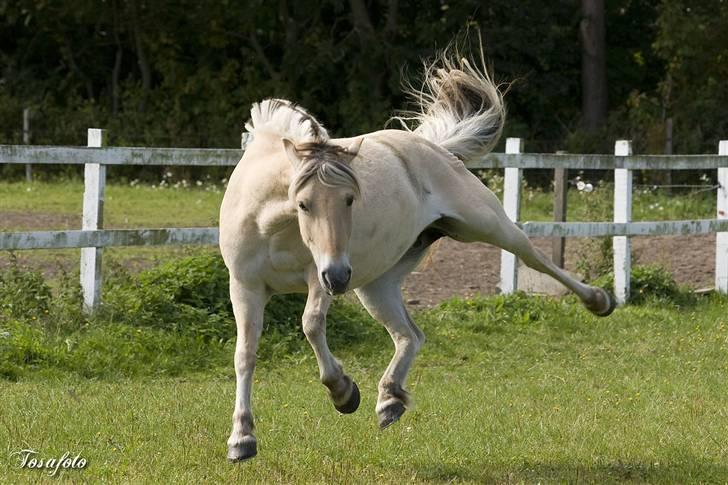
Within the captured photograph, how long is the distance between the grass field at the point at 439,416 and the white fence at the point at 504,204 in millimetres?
988

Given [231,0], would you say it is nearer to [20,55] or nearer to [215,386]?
[20,55]

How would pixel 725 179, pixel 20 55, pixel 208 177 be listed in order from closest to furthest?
pixel 725 179, pixel 208 177, pixel 20 55

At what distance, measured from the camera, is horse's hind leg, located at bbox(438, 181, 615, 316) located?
7266mm

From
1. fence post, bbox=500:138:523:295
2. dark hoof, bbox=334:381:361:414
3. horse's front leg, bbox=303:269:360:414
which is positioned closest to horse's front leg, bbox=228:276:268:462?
horse's front leg, bbox=303:269:360:414

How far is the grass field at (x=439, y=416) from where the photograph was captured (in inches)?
237

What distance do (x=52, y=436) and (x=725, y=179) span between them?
28.9 ft

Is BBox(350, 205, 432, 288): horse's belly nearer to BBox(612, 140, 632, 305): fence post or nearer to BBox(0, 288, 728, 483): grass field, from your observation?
BBox(0, 288, 728, 483): grass field

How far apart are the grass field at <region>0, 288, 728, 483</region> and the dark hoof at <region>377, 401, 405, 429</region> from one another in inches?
5.1

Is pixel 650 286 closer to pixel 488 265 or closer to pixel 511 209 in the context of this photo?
pixel 511 209

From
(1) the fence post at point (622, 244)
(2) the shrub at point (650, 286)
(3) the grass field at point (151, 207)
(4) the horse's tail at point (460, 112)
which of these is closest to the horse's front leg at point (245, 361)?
(4) the horse's tail at point (460, 112)

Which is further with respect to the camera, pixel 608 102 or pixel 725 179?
pixel 608 102

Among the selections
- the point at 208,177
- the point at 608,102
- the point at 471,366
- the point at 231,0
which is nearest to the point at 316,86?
the point at 231,0

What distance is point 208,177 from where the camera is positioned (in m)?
24.8

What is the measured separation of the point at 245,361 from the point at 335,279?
88 cm
